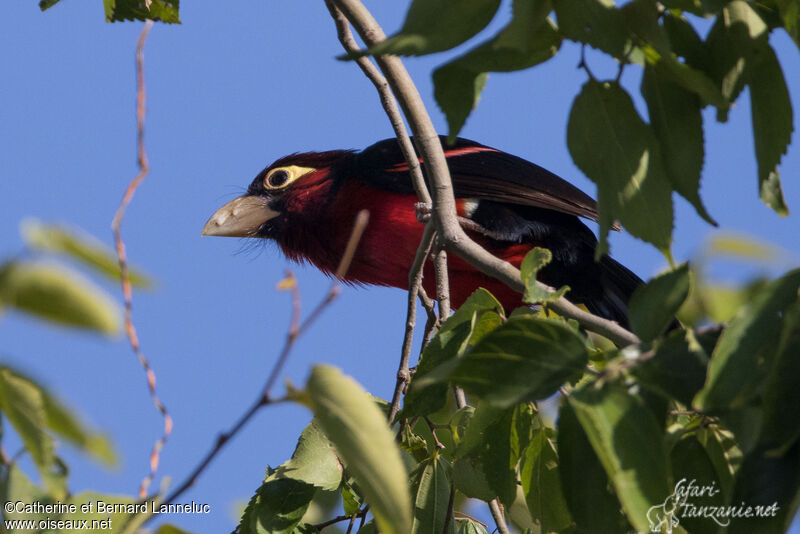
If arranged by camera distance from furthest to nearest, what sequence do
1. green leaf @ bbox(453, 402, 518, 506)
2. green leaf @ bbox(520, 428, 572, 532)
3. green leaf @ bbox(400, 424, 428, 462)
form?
green leaf @ bbox(400, 424, 428, 462)
green leaf @ bbox(520, 428, 572, 532)
green leaf @ bbox(453, 402, 518, 506)

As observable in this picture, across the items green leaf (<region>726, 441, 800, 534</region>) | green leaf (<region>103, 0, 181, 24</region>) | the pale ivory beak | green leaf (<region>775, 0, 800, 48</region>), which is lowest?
green leaf (<region>726, 441, 800, 534</region>)

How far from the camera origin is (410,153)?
118 inches

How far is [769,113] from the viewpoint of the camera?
5.33 feet

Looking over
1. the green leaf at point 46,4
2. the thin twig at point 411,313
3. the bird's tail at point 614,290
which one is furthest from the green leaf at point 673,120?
the bird's tail at point 614,290

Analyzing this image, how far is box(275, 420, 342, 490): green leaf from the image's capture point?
237cm

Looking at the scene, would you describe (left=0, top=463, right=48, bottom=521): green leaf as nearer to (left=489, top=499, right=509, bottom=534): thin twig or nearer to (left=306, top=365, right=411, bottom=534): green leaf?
(left=306, top=365, right=411, bottom=534): green leaf

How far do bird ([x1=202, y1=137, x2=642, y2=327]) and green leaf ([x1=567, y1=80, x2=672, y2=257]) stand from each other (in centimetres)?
229

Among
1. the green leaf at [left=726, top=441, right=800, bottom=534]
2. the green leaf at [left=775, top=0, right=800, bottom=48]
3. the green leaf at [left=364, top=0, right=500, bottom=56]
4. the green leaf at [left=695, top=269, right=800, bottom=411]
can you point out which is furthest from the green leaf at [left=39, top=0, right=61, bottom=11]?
the green leaf at [left=726, top=441, right=800, bottom=534]

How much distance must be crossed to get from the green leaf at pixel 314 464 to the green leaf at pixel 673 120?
1259mm

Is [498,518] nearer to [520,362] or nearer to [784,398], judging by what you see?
[520,362]

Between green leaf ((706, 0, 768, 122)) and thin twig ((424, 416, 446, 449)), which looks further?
thin twig ((424, 416, 446, 449))

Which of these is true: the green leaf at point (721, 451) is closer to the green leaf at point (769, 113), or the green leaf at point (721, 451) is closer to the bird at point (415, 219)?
the green leaf at point (769, 113)

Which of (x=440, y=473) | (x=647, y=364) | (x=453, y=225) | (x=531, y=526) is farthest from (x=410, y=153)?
(x=647, y=364)

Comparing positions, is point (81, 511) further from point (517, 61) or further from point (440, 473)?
point (517, 61)
